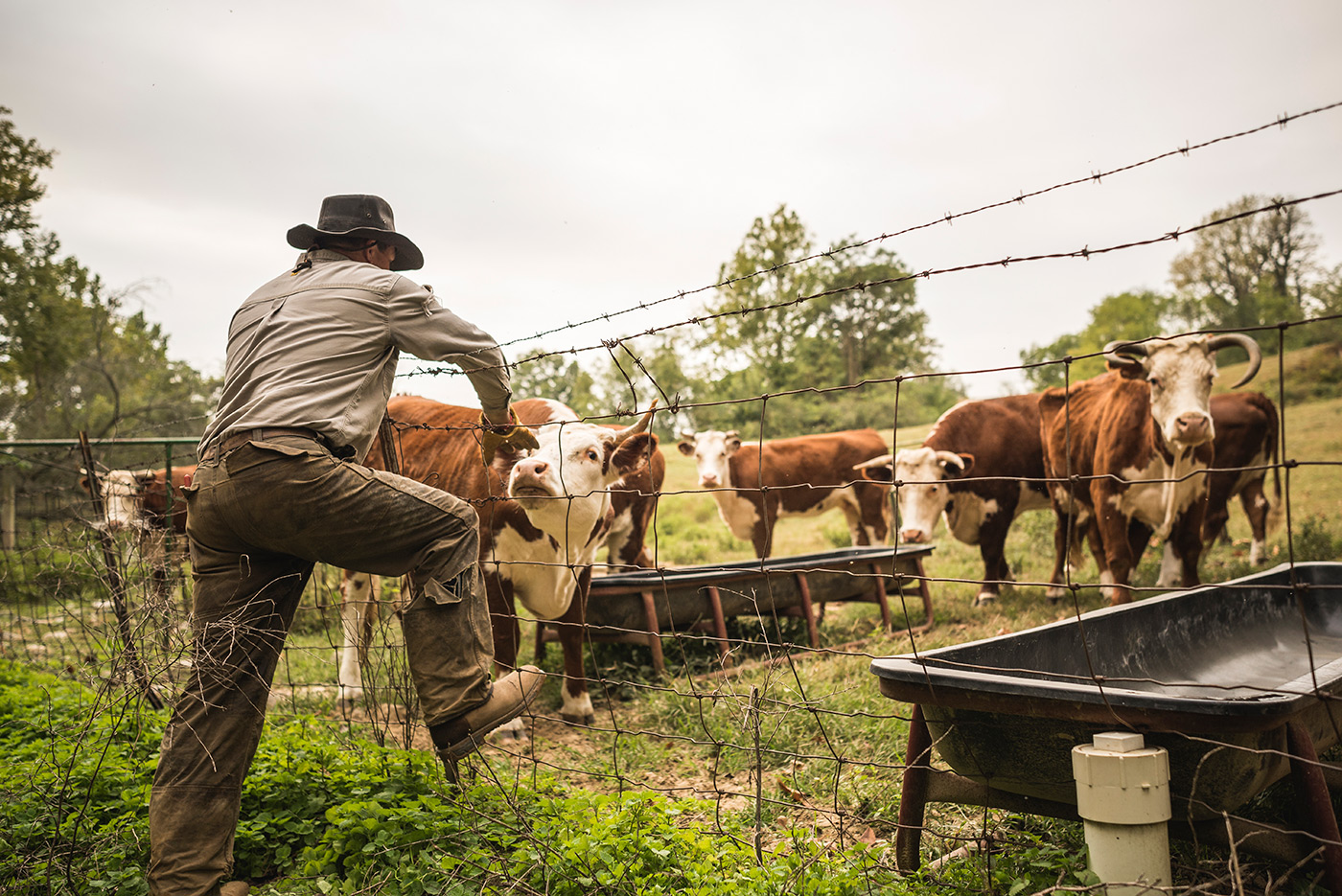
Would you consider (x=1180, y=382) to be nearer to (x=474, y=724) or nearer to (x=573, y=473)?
(x=573, y=473)

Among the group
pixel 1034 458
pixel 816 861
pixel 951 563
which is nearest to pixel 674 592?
pixel 816 861

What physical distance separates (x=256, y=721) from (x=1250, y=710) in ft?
9.24

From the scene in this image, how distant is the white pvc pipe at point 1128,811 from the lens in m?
1.91

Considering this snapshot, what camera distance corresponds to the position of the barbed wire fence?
2.37 metres

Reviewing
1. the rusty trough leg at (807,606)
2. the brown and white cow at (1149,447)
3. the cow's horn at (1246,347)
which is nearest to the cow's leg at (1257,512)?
the brown and white cow at (1149,447)

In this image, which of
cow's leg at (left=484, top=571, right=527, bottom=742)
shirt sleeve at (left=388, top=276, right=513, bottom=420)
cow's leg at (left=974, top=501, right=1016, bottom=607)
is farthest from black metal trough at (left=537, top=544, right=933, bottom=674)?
shirt sleeve at (left=388, top=276, right=513, bottom=420)

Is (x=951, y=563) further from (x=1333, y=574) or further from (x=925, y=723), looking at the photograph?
(x=925, y=723)

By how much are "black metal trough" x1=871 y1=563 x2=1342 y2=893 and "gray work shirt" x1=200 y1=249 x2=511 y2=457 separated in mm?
1728

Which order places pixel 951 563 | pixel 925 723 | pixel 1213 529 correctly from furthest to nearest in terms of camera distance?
1. pixel 951 563
2. pixel 1213 529
3. pixel 925 723

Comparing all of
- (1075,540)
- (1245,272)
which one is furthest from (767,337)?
(1075,540)

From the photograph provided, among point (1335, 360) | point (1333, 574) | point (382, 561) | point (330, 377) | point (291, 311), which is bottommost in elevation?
point (1333, 574)

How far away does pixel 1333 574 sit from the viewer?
13.2 feet

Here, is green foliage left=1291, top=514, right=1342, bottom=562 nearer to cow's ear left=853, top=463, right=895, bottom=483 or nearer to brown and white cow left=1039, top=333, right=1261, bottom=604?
brown and white cow left=1039, top=333, right=1261, bottom=604

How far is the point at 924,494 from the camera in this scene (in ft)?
26.1
